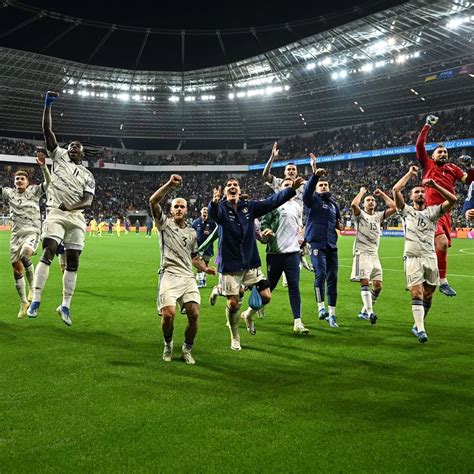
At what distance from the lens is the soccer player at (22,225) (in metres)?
9.05

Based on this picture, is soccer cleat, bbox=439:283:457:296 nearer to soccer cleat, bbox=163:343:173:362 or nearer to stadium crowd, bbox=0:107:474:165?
soccer cleat, bbox=163:343:173:362

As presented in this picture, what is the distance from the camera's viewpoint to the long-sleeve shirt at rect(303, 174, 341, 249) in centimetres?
885

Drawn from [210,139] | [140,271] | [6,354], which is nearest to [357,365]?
[6,354]

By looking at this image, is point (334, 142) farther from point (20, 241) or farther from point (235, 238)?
point (235, 238)

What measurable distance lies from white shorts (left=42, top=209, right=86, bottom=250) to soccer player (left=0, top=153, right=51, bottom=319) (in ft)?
4.56

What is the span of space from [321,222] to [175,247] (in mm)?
3210

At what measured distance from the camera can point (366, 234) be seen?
961 cm

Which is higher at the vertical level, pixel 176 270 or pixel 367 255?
pixel 367 255

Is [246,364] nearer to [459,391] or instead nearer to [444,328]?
[459,391]

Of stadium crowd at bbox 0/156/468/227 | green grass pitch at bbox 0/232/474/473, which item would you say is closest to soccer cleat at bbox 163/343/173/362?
green grass pitch at bbox 0/232/474/473

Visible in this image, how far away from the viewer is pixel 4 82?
5272cm

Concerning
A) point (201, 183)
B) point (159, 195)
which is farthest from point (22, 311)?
point (201, 183)

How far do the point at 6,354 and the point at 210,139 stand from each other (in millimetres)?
64650

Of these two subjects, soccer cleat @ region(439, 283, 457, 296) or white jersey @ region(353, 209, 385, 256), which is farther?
white jersey @ region(353, 209, 385, 256)
